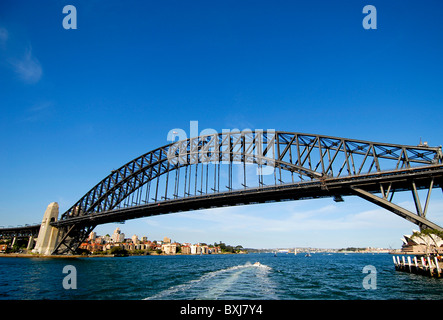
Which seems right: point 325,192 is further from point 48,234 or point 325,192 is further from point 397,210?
point 48,234

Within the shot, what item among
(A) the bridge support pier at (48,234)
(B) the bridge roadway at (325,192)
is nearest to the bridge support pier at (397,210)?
(B) the bridge roadway at (325,192)

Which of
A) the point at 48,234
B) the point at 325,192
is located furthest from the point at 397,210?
the point at 48,234

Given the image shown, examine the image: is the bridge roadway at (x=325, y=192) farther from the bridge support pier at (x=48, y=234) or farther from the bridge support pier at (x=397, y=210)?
the bridge support pier at (x=48, y=234)
